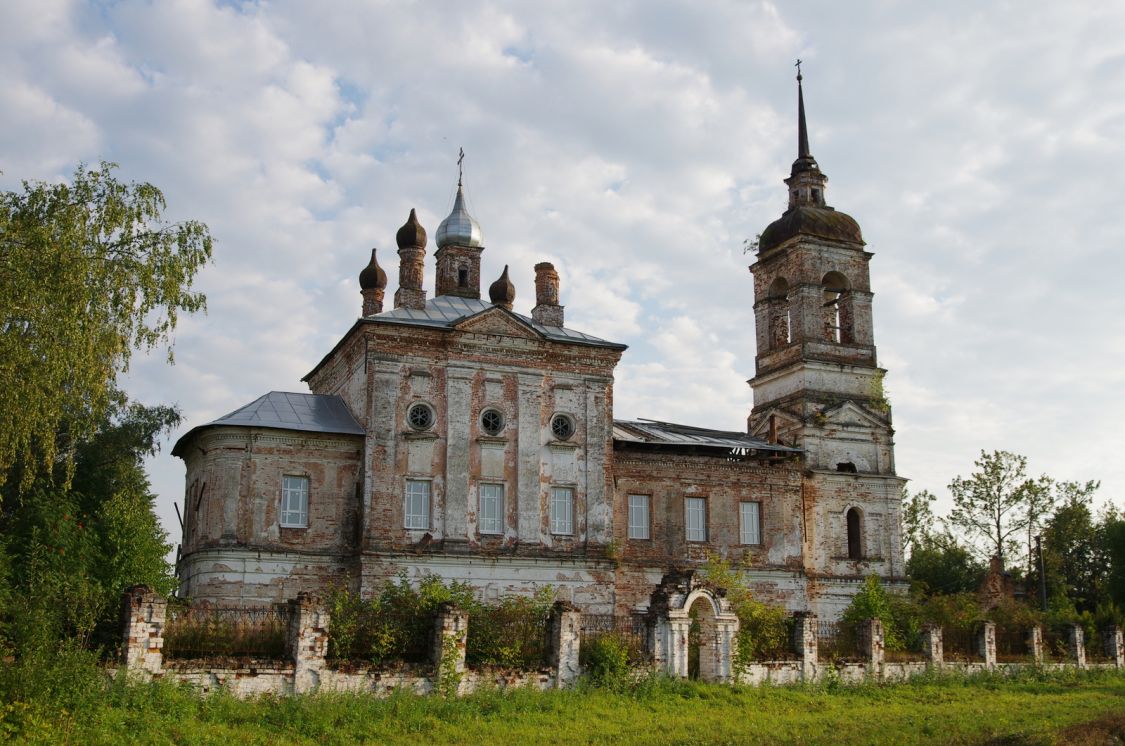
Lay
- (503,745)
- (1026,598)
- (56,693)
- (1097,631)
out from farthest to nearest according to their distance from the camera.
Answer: (1026,598) → (1097,631) → (503,745) → (56,693)

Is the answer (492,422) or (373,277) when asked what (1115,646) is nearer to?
(492,422)

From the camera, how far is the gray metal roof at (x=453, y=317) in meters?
27.4

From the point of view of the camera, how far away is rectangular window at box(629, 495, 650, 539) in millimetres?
28984

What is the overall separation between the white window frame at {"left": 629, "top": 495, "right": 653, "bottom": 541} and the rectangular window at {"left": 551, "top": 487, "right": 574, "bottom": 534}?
6.87 ft

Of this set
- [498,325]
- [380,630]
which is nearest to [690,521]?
[498,325]

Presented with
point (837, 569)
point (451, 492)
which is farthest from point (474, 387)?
point (837, 569)

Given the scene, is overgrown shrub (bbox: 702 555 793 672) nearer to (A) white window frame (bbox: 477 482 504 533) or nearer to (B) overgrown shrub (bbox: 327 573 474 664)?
(A) white window frame (bbox: 477 482 504 533)

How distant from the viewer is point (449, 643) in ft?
60.7

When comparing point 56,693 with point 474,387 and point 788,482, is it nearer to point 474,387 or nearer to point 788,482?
point 474,387

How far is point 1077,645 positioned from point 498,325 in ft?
52.6

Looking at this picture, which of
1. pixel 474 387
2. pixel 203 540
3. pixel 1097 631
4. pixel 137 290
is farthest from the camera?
pixel 1097 631

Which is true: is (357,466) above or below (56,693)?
above

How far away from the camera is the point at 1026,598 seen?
42.2m

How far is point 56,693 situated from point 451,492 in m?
12.6
